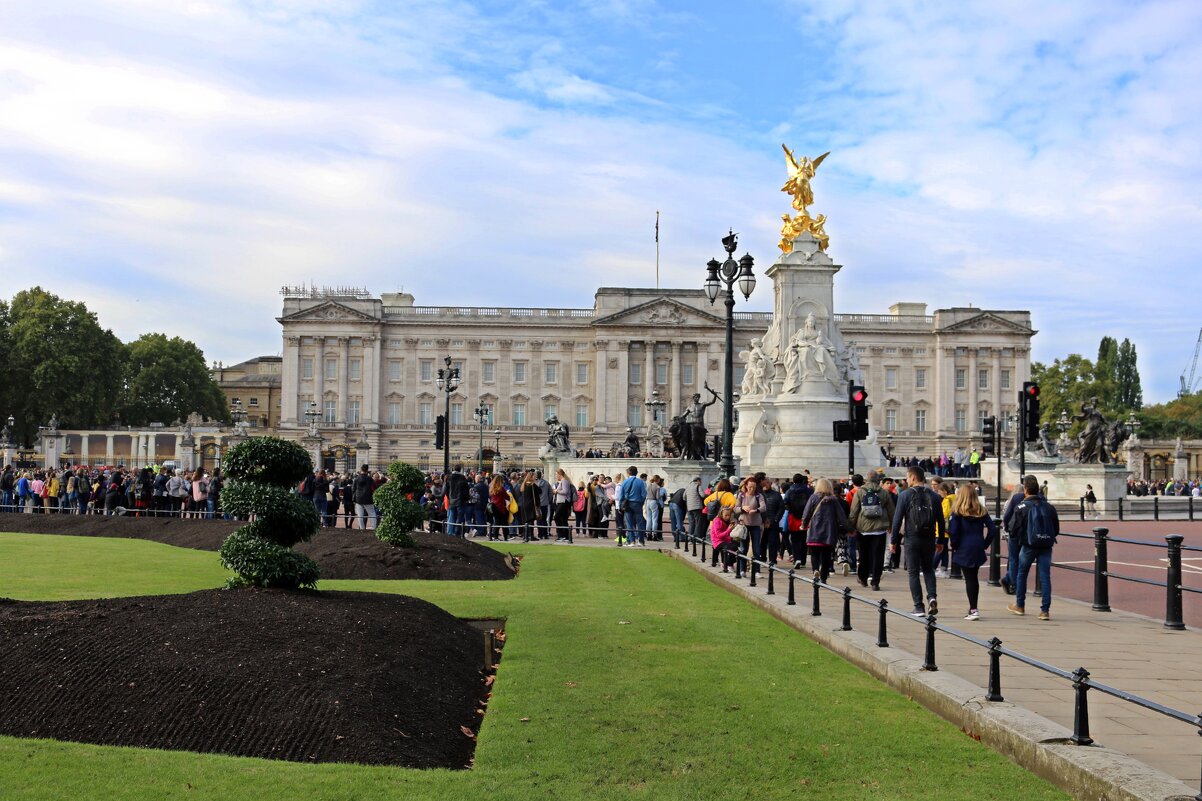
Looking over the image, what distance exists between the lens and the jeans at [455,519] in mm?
24961

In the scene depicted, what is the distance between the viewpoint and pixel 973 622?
39.1 feet

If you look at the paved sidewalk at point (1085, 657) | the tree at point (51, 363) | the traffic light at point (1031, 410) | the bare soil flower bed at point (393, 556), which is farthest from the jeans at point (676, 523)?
the tree at point (51, 363)

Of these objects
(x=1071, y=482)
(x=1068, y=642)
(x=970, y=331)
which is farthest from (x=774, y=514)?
(x=970, y=331)

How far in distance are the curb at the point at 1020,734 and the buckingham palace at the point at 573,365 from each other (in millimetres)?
91477

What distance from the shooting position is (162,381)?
334 ft

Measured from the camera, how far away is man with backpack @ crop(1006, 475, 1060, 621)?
40.3 ft

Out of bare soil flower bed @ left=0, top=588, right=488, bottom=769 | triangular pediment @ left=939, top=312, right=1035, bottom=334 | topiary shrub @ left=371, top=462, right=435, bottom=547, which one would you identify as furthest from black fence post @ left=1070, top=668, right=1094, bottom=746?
triangular pediment @ left=939, top=312, right=1035, bottom=334

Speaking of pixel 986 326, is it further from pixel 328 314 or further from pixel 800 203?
pixel 800 203

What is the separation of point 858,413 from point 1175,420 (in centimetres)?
10263

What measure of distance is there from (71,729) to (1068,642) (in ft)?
28.2

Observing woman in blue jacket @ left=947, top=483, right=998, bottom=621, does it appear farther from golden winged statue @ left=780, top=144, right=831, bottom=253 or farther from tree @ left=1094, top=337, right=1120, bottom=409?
tree @ left=1094, top=337, right=1120, bottom=409

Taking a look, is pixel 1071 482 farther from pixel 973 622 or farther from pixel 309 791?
pixel 309 791

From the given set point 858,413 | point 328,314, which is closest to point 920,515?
point 858,413

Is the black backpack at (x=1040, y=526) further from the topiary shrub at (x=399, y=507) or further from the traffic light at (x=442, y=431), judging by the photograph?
the traffic light at (x=442, y=431)
